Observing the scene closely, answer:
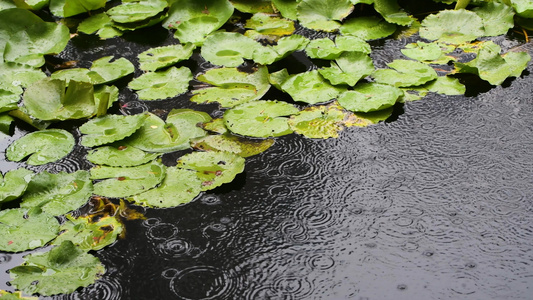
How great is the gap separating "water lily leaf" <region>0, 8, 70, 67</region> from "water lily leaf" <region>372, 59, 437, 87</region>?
1.58 meters

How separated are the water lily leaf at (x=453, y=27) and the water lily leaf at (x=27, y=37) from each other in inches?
72.3

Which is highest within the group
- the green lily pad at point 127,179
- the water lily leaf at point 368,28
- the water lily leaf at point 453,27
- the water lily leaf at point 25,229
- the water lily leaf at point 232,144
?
the water lily leaf at point 453,27

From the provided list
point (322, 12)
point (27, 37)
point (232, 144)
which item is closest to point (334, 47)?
point (322, 12)

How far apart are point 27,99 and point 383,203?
1.52 meters

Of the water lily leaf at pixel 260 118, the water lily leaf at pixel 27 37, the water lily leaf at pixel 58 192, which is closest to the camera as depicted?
the water lily leaf at pixel 58 192

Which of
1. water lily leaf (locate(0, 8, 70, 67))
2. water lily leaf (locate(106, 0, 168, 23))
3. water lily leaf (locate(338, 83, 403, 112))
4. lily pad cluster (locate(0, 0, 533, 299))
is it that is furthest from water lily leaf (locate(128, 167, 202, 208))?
water lily leaf (locate(106, 0, 168, 23))

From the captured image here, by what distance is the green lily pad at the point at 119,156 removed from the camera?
2.07 meters

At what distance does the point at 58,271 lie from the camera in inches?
65.6

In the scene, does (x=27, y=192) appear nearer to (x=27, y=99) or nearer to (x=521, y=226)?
(x=27, y=99)

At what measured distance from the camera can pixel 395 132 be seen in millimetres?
2229

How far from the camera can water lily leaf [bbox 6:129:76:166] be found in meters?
2.15

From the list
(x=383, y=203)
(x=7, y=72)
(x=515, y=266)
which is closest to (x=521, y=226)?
(x=515, y=266)

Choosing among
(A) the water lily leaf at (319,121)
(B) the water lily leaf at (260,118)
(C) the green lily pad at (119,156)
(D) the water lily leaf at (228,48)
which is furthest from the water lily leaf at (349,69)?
(C) the green lily pad at (119,156)

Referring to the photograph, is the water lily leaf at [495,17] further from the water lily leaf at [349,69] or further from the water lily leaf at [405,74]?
the water lily leaf at [349,69]
